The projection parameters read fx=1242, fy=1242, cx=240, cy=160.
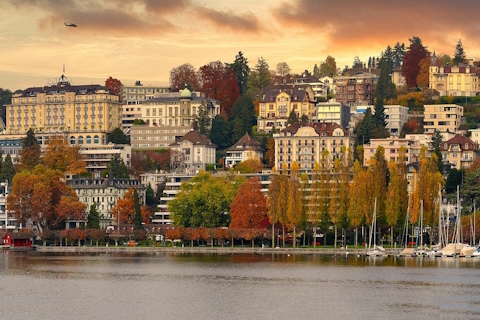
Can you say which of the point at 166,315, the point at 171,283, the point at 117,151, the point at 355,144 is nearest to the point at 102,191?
the point at 117,151

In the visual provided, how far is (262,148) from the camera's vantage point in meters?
186

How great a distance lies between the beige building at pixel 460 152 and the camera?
552 feet

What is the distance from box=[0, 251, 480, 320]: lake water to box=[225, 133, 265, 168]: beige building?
58269 mm

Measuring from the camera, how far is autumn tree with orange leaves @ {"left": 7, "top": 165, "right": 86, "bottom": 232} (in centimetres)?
15275

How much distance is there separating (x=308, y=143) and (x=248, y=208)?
126 feet

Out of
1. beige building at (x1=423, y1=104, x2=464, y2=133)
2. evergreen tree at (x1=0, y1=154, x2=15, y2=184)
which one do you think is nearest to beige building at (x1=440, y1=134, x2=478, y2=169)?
beige building at (x1=423, y1=104, x2=464, y2=133)

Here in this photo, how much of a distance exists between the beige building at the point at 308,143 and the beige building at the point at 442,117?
50.9ft

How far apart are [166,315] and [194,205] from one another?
69.9 m

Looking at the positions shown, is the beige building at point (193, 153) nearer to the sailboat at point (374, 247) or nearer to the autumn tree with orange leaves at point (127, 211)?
the autumn tree with orange leaves at point (127, 211)

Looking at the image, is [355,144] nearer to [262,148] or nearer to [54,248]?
[262,148]

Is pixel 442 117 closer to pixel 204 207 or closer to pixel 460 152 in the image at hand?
pixel 460 152

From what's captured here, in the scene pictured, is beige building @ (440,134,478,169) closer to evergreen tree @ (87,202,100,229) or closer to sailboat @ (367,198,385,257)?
sailboat @ (367,198,385,257)

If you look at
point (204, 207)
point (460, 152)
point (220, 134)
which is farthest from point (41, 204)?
point (460, 152)

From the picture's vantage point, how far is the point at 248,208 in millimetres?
140625
